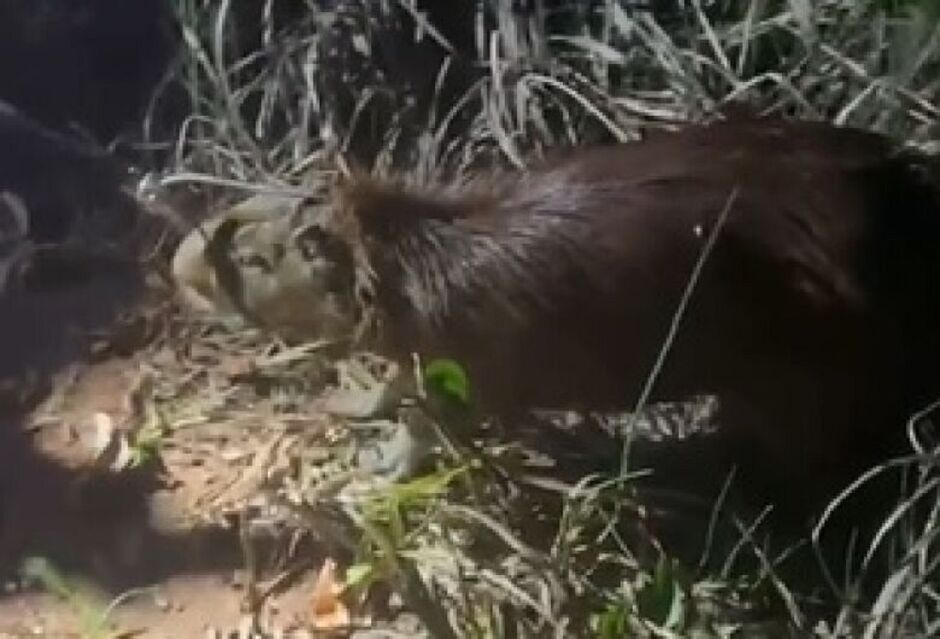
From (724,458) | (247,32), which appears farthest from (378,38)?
(724,458)

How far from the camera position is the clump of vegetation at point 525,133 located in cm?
302

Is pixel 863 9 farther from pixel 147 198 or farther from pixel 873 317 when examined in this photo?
pixel 147 198

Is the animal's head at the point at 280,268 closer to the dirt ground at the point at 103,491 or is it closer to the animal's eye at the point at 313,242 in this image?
the animal's eye at the point at 313,242

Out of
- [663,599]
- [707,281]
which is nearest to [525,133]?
[707,281]

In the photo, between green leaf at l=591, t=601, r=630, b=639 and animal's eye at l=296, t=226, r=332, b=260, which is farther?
animal's eye at l=296, t=226, r=332, b=260

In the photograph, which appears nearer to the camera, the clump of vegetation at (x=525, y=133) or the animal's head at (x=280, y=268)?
the clump of vegetation at (x=525, y=133)

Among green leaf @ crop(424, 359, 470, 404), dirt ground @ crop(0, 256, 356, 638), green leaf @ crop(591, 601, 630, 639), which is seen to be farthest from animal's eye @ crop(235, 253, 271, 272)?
green leaf @ crop(591, 601, 630, 639)

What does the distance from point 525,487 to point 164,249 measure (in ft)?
2.61

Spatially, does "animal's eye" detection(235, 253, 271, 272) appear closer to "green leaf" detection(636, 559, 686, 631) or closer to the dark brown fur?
the dark brown fur

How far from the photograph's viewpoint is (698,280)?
117 inches

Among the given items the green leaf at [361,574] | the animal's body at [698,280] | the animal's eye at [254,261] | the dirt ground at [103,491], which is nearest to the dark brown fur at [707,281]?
the animal's body at [698,280]

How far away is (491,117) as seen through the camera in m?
3.66

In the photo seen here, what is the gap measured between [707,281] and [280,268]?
0.56 m

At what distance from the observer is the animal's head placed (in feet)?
10.3
